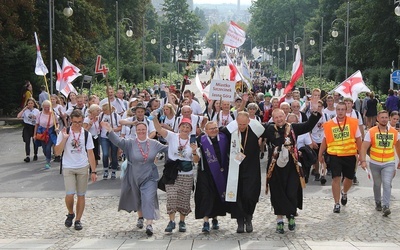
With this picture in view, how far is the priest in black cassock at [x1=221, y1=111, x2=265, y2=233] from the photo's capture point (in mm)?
9773

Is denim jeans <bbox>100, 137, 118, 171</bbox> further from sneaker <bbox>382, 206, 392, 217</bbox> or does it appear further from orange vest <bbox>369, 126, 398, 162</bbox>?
sneaker <bbox>382, 206, 392, 217</bbox>

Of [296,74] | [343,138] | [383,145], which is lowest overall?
[383,145]

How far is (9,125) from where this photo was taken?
33.1 m

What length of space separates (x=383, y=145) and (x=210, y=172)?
3.05 m

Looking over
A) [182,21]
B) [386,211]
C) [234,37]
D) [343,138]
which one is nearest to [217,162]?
[343,138]

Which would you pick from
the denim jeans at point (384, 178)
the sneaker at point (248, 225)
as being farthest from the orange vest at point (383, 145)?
the sneaker at point (248, 225)

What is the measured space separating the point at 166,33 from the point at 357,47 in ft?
244

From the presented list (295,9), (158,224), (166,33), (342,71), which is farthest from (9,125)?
(166,33)

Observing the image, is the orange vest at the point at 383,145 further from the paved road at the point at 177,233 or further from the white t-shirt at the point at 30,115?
the white t-shirt at the point at 30,115

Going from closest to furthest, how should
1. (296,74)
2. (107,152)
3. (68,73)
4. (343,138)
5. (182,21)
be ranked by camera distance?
(343,138), (107,152), (296,74), (68,73), (182,21)

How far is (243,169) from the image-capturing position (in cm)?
988

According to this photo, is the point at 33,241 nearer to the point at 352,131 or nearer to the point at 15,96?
the point at 352,131

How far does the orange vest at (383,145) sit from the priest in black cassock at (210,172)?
2778mm

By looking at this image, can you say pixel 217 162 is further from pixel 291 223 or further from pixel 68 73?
pixel 68 73
